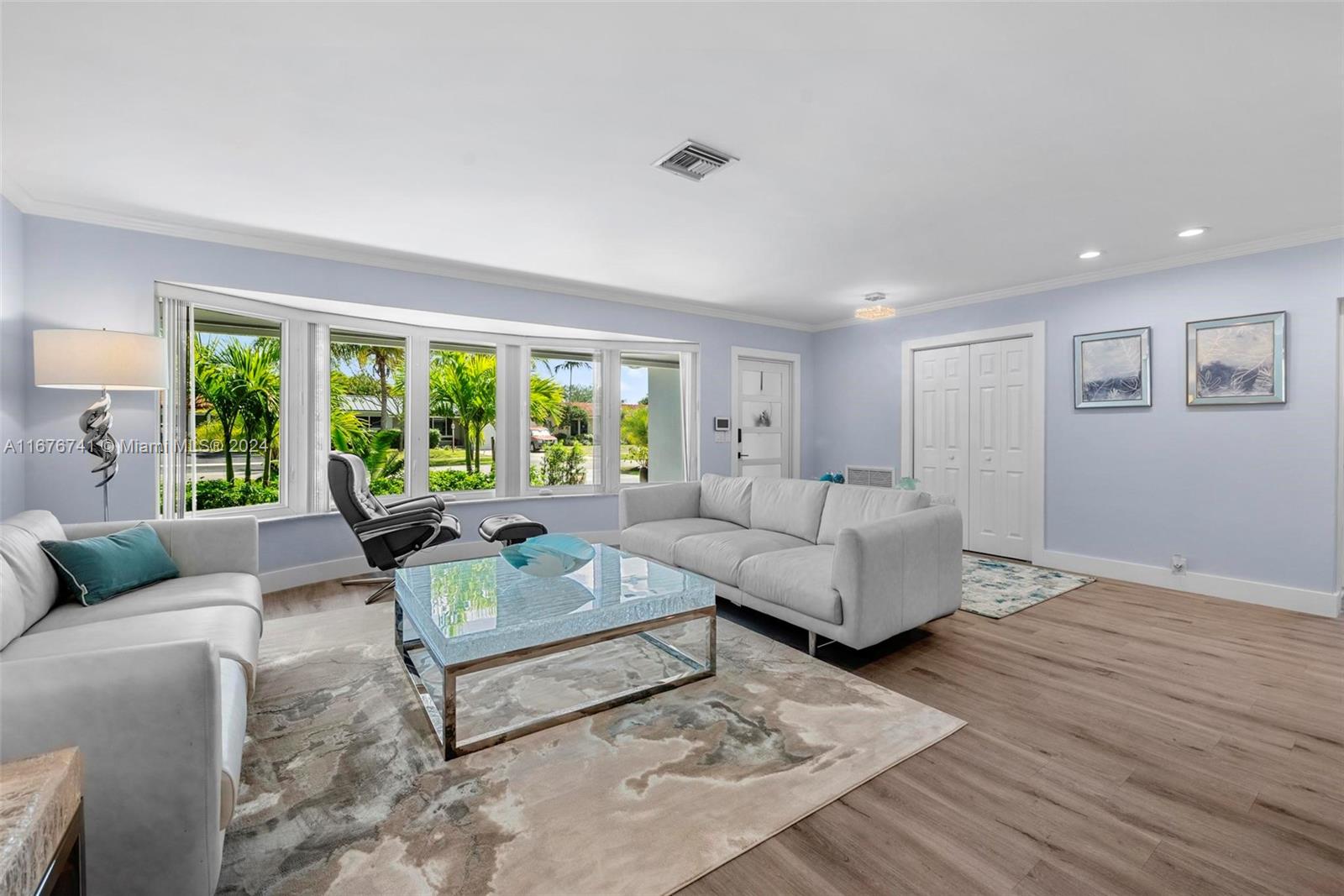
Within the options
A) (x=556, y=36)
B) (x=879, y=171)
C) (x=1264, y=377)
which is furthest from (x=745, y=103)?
(x=1264, y=377)

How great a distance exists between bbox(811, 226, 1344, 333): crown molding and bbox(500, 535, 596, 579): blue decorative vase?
4.16 meters

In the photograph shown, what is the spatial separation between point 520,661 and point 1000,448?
4.67m

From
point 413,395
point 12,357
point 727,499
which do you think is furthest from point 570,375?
point 12,357

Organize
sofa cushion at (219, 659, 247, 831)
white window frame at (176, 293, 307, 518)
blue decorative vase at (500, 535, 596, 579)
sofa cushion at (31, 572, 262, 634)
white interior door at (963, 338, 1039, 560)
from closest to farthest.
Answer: sofa cushion at (219, 659, 247, 831)
sofa cushion at (31, 572, 262, 634)
blue decorative vase at (500, 535, 596, 579)
white window frame at (176, 293, 307, 518)
white interior door at (963, 338, 1039, 560)

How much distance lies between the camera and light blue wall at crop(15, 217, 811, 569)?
A: 320cm

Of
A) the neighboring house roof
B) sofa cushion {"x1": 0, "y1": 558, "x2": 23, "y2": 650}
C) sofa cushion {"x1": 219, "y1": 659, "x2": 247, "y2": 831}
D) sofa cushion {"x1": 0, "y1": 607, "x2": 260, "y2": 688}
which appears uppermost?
the neighboring house roof

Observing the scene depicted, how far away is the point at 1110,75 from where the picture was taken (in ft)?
6.68

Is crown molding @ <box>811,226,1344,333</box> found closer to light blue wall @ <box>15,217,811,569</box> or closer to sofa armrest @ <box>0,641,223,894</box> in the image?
light blue wall @ <box>15,217,811,569</box>

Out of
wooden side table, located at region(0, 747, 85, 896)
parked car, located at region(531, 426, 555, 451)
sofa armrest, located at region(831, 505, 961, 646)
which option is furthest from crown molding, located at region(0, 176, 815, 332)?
wooden side table, located at region(0, 747, 85, 896)

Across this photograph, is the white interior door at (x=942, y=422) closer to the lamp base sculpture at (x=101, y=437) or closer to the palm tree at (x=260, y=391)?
the palm tree at (x=260, y=391)

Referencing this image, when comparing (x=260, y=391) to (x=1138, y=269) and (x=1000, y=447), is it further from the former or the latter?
(x=1138, y=269)

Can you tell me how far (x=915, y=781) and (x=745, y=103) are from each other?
8.03ft

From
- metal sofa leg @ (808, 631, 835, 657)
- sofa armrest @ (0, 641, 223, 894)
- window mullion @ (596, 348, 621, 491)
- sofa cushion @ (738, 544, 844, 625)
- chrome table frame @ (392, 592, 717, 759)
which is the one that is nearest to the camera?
sofa armrest @ (0, 641, 223, 894)

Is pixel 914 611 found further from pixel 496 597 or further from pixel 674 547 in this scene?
pixel 496 597
